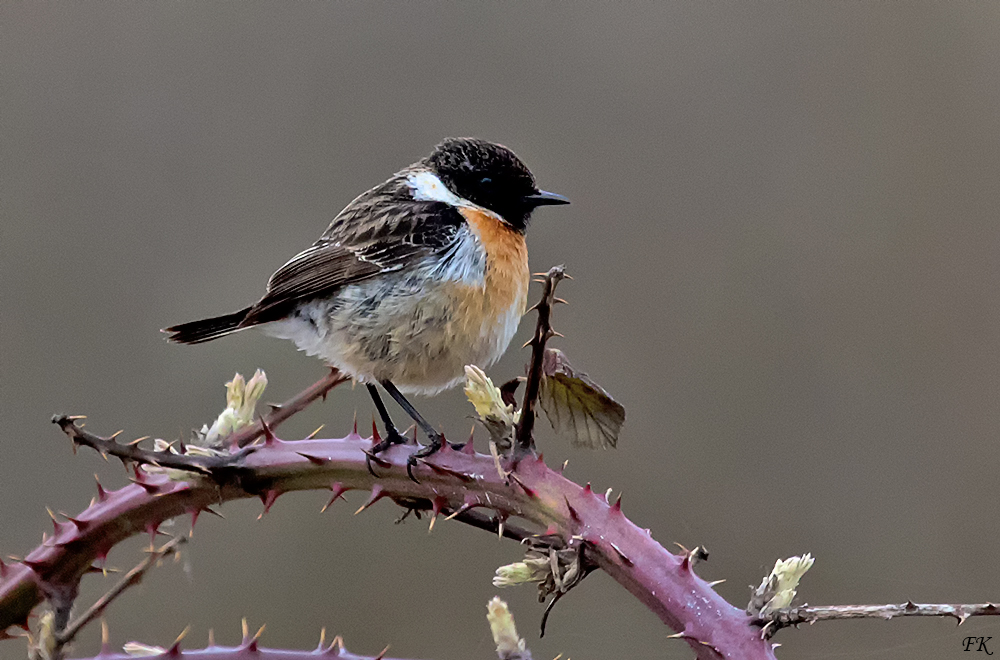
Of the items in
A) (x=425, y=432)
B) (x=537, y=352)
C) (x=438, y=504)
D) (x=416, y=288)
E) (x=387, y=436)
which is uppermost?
(x=537, y=352)

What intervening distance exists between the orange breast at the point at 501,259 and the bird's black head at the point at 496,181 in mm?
58

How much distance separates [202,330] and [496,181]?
3.36ft

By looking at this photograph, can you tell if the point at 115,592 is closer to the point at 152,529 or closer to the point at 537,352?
the point at 152,529

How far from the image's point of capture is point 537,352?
1.43 metres

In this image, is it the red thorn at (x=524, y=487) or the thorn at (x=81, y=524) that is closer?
the red thorn at (x=524, y=487)

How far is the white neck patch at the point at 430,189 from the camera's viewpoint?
10.5 ft

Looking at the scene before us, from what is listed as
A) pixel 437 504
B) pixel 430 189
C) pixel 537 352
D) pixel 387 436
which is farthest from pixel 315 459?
pixel 430 189

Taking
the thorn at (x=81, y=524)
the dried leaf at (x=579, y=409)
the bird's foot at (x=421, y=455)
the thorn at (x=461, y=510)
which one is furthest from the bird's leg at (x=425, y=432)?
the thorn at (x=81, y=524)

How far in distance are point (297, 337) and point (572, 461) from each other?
184cm

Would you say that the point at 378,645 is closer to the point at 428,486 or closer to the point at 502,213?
the point at 502,213

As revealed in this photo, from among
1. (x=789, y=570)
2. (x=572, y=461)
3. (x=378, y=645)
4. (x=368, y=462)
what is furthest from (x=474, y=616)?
(x=789, y=570)

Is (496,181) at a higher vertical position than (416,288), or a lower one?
higher

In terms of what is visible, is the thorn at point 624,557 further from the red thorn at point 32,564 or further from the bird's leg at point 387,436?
the red thorn at point 32,564

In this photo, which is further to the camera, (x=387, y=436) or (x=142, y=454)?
(x=387, y=436)
